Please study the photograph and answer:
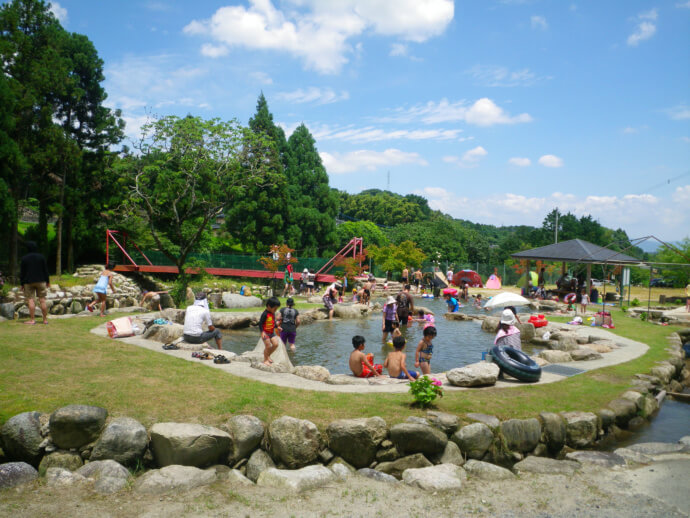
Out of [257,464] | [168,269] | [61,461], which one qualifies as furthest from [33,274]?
[168,269]

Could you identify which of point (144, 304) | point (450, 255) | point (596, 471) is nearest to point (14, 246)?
point (144, 304)

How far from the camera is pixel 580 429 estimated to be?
270 inches

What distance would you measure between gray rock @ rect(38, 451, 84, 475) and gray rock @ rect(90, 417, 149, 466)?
17 cm

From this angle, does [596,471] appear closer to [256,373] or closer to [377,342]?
[256,373]

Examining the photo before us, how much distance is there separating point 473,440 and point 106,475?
4.22 meters

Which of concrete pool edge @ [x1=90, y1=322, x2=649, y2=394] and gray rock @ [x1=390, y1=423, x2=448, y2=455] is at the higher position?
concrete pool edge @ [x1=90, y1=322, x2=649, y2=394]

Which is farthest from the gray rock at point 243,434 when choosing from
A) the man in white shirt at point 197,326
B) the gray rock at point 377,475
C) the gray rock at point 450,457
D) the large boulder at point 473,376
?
the man in white shirt at point 197,326

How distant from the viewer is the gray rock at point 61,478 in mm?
4895

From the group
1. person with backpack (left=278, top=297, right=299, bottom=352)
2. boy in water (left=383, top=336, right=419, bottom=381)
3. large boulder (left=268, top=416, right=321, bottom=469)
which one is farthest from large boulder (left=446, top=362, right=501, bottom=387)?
person with backpack (left=278, top=297, right=299, bottom=352)

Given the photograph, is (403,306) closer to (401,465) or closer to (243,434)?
(401,465)

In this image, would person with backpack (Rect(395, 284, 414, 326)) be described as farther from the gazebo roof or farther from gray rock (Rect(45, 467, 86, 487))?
the gazebo roof

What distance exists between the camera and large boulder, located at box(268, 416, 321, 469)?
5633 millimetres

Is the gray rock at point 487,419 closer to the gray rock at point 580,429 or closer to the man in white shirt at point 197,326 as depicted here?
the gray rock at point 580,429

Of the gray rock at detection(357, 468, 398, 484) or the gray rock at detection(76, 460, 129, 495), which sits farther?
the gray rock at detection(357, 468, 398, 484)
